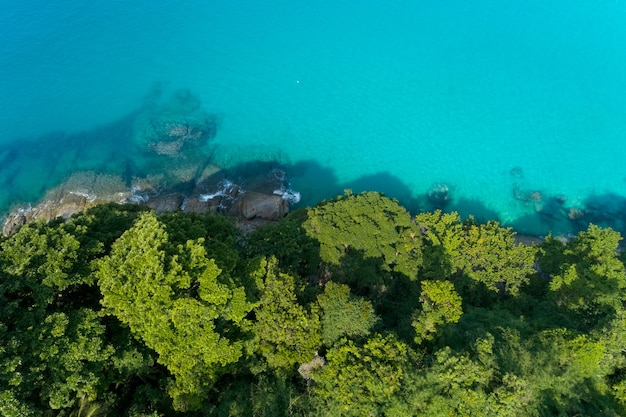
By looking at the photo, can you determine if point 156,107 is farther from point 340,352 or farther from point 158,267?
point 340,352

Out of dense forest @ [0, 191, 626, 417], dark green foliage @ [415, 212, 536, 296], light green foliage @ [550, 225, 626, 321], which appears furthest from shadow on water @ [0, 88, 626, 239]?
dense forest @ [0, 191, 626, 417]

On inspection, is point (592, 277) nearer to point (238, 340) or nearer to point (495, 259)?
point (495, 259)

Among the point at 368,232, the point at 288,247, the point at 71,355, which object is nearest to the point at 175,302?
the point at 71,355

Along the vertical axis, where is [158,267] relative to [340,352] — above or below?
above

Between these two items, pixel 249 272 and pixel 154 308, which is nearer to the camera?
pixel 154 308

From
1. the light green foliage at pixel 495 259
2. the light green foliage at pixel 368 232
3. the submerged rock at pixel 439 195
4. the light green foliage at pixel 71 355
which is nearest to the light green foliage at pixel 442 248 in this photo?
the light green foliage at pixel 495 259

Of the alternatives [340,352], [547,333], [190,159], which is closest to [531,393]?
[547,333]

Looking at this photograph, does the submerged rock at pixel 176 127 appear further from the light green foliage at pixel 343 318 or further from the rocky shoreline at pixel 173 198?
the light green foliage at pixel 343 318
